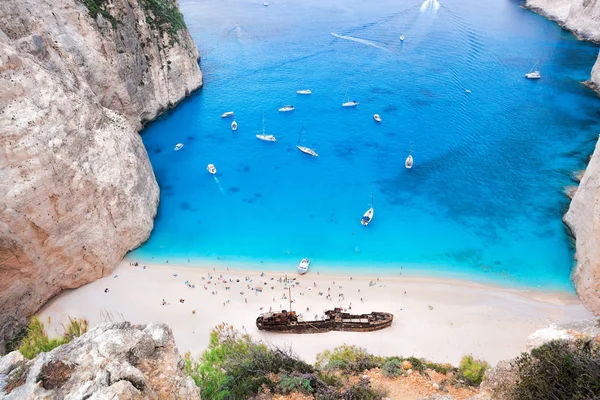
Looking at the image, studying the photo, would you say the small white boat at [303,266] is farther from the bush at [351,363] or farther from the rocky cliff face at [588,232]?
the rocky cliff face at [588,232]

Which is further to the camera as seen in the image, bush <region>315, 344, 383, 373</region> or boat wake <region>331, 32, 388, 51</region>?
boat wake <region>331, 32, 388, 51</region>

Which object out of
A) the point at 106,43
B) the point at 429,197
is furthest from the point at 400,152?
the point at 106,43

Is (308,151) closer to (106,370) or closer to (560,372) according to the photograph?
(560,372)

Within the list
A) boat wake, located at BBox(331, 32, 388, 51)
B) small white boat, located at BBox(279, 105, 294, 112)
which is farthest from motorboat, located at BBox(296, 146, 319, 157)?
boat wake, located at BBox(331, 32, 388, 51)

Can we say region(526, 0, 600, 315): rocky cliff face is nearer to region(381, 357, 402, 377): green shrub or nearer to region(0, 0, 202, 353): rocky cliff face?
region(381, 357, 402, 377): green shrub

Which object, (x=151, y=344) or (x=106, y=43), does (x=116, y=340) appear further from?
(x=106, y=43)

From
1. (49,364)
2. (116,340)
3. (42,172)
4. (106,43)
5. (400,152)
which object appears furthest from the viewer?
(400,152)

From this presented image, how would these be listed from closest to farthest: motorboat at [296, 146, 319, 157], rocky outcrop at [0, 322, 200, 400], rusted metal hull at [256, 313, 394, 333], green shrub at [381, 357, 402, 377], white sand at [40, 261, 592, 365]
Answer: rocky outcrop at [0, 322, 200, 400], green shrub at [381, 357, 402, 377], white sand at [40, 261, 592, 365], rusted metal hull at [256, 313, 394, 333], motorboat at [296, 146, 319, 157]
